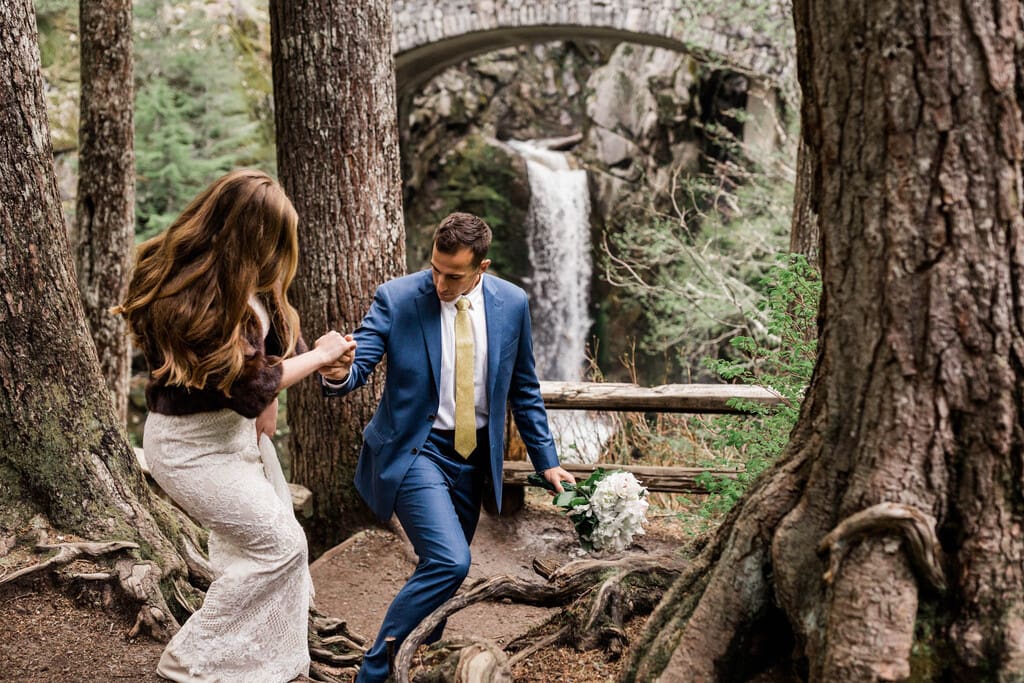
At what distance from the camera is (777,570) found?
256 cm

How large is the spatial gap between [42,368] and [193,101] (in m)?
11.4

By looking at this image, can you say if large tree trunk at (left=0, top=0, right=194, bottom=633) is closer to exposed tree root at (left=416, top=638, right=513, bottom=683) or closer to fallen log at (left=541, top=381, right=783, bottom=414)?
exposed tree root at (left=416, top=638, right=513, bottom=683)

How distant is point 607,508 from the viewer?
149 inches

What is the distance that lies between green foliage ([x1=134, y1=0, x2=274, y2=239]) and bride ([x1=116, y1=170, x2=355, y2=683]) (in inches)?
411

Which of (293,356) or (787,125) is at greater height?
(787,125)

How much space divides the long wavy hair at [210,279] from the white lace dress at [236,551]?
29cm

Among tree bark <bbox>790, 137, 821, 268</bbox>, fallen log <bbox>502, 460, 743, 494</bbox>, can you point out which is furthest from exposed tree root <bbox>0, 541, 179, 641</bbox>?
tree bark <bbox>790, 137, 821, 268</bbox>

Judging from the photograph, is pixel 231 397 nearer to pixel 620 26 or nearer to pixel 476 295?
pixel 476 295

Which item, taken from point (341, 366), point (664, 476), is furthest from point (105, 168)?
point (341, 366)

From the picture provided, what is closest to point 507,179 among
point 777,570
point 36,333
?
point 36,333

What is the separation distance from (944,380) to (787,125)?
1362 centimetres

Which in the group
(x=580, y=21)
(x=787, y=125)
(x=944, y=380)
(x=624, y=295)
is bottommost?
(x=624, y=295)

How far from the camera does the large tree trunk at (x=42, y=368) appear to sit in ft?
13.1

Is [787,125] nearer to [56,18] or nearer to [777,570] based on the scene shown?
[56,18]
